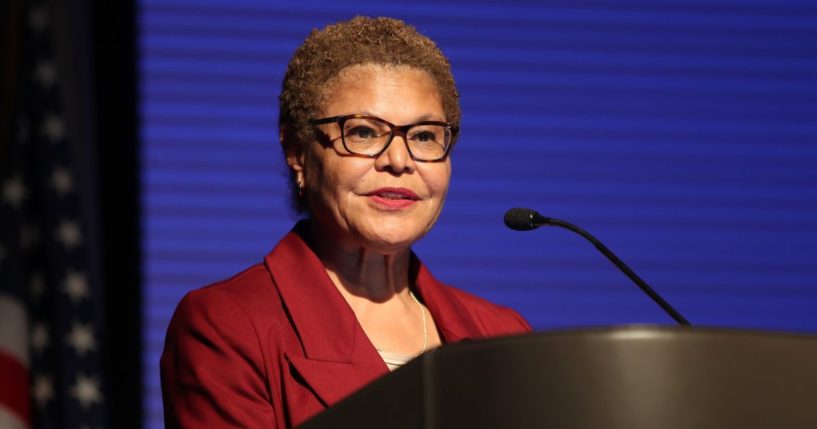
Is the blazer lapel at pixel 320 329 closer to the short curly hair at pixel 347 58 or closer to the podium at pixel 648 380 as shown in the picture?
the short curly hair at pixel 347 58

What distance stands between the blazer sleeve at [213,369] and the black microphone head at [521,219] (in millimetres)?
543

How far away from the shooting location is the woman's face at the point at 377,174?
2.44 meters

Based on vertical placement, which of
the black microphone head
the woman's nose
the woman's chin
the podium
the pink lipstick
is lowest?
the podium

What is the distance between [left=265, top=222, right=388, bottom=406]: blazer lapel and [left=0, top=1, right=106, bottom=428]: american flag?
0.50 meters

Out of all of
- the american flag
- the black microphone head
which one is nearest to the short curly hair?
the black microphone head

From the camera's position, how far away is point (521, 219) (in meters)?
2.41

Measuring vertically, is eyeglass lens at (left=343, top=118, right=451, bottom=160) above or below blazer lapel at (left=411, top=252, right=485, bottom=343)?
above

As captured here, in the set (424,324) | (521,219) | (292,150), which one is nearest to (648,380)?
(521,219)

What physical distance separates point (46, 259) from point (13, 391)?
12.0 inches

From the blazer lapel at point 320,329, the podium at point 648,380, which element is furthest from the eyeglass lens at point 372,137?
the podium at point 648,380

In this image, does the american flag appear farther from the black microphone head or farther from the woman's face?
the black microphone head

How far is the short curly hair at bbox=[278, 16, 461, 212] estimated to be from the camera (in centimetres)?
249

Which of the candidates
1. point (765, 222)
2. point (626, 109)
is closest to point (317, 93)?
point (626, 109)

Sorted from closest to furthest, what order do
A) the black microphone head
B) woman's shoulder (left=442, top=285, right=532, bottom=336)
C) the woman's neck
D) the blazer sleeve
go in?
the blazer sleeve, the black microphone head, the woman's neck, woman's shoulder (left=442, top=285, right=532, bottom=336)
